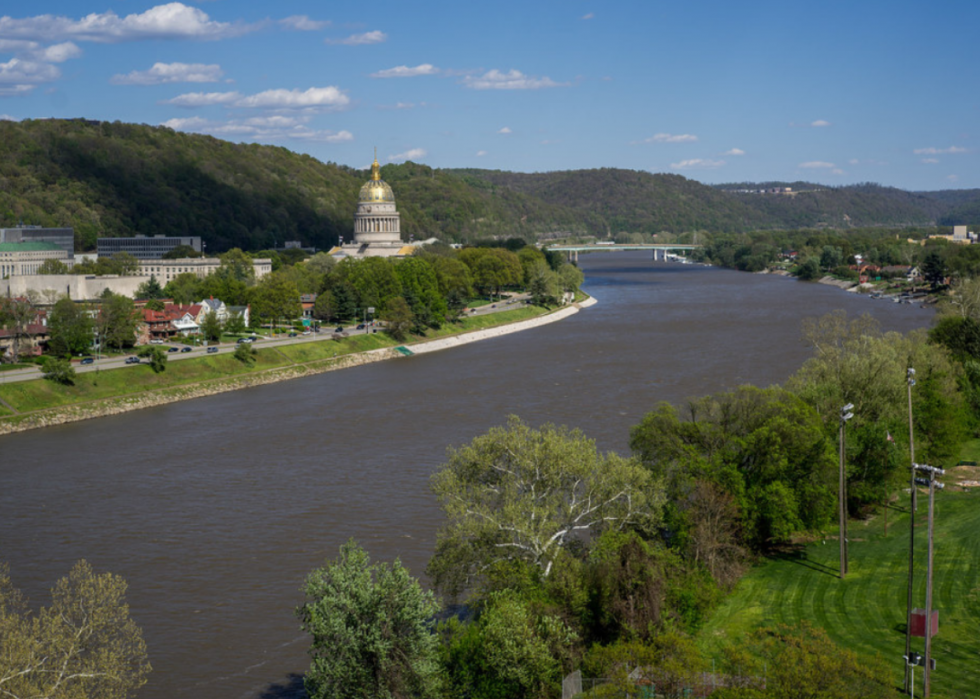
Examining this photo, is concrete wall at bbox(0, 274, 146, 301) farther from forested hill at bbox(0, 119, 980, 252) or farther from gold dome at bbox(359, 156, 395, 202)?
forested hill at bbox(0, 119, 980, 252)

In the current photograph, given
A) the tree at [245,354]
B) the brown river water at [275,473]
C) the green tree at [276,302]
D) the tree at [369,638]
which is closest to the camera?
the tree at [369,638]

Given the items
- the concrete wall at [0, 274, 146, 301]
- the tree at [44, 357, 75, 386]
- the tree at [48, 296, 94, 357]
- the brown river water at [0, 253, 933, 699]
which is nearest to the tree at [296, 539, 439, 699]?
the brown river water at [0, 253, 933, 699]

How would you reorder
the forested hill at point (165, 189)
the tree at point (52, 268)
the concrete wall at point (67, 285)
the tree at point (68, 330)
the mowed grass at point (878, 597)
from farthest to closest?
the forested hill at point (165, 189) → the tree at point (52, 268) → the concrete wall at point (67, 285) → the tree at point (68, 330) → the mowed grass at point (878, 597)

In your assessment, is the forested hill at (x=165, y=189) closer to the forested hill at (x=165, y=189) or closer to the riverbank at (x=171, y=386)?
the forested hill at (x=165, y=189)

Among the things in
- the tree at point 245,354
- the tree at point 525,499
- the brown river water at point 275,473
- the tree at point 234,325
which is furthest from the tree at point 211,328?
the tree at point 525,499

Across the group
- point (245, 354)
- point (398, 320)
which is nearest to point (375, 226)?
point (398, 320)

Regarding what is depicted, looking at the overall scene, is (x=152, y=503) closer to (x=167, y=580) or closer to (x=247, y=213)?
(x=167, y=580)
